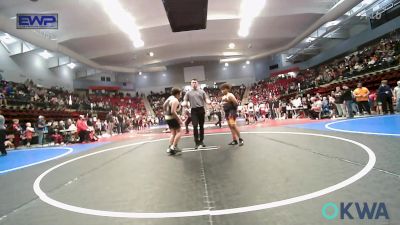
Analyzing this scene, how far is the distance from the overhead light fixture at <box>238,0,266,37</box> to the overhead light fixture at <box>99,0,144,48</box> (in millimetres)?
8900

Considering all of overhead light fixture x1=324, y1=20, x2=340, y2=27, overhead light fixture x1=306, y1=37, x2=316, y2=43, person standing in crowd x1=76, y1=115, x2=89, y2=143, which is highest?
overhead light fixture x1=324, y1=20, x2=340, y2=27

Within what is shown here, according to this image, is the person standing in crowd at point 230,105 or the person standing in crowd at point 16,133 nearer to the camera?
the person standing in crowd at point 230,105

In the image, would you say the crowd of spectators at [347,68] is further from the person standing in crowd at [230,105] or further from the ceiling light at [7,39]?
the ceiling light at [7,39]

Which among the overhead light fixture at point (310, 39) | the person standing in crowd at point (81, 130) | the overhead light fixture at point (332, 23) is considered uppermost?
the overhead light fixture at point (332, 23)

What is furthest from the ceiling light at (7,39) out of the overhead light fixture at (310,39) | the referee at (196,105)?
the overhead light fixture at (310,39)

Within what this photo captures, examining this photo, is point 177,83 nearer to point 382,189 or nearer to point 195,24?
point 195,24

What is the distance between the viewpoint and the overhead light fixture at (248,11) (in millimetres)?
20016

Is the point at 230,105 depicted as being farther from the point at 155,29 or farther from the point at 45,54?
the point at 45,54

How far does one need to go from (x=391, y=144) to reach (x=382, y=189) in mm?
2607

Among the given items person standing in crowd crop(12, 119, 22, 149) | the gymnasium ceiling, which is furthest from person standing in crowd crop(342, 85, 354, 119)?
person standing in crowd crop(12, 119, 22, 149)

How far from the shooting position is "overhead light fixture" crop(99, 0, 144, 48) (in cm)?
1808

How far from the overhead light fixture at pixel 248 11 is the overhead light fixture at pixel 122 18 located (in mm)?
8900

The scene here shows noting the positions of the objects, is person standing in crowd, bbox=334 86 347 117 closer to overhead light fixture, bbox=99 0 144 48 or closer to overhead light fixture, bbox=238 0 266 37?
overhead light fixture, bbox=238 0 266 37

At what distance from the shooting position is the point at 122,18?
66.7 ft
